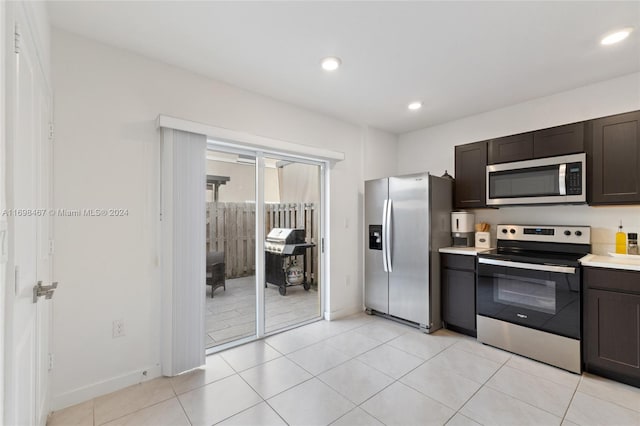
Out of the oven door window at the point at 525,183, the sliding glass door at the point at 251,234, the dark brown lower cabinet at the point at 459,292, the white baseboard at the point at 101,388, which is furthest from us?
the dark brown lower cabinet at the point at 459,292

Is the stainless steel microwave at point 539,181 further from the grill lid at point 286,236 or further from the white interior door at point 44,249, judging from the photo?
the white interior door at point 44,249

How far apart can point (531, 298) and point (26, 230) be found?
11.8ft

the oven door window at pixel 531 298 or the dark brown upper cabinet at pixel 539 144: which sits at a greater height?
the dark brown upper cabinet at pixel 539 144

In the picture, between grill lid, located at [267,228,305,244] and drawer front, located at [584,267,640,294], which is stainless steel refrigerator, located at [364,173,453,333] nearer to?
grill lid, located at [267,228,305,244]

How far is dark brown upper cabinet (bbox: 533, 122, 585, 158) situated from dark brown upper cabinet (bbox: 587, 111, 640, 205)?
0.28ft

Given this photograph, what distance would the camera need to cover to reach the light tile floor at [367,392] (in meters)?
1.90

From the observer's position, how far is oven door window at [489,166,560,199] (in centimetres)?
285

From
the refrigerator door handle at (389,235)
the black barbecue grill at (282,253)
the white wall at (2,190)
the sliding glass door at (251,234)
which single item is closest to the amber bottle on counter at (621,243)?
the refrigerator door handle at (389,235)

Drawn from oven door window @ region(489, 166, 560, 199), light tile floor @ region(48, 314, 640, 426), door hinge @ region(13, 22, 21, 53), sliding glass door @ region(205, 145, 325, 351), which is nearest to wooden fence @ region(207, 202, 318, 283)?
sliding glass door @ region(205, 145, 325, 351)

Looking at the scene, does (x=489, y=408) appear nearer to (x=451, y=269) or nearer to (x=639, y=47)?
(x=451, y=269)

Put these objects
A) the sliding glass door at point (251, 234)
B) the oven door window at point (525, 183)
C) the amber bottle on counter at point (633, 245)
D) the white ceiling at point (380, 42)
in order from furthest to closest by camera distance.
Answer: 1. the sliding glass door at point (251, 234)
2. the oven door window at point (525, 183)
3. the amber bottle on counter at point (633, 245)
4. the white ceiling at point (380, 42)

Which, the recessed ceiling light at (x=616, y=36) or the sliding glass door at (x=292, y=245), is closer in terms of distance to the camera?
the recessed ceiling light at (x=616, y=36)

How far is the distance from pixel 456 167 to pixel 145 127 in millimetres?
3370

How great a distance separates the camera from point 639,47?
88.4 inches
